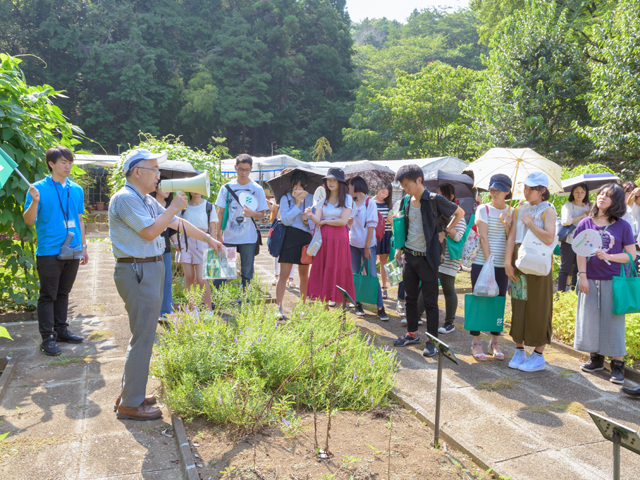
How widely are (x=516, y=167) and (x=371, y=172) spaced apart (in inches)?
195

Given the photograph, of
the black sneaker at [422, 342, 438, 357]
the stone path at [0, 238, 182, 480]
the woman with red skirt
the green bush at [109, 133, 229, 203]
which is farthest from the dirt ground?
the green bush at [109, 133, 229, 203]

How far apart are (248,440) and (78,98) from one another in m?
36.6

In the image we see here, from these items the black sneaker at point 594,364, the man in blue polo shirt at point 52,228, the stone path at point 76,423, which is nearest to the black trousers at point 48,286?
the man in blue polo shirt at point 52,228

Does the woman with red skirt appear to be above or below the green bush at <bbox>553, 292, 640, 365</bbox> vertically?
above

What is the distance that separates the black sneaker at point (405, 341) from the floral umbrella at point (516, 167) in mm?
2036

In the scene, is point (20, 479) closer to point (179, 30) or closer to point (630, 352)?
point (630, 352)

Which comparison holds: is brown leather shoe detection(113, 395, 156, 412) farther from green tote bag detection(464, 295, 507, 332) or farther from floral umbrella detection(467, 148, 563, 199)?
floral umbrella detection(467, 148, 563, 199)

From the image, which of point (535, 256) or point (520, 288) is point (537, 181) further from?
point (520, 288)

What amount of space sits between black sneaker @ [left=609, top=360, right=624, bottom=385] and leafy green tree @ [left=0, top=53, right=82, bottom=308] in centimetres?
609

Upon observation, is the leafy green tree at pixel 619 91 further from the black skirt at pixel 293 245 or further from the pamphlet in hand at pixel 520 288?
the black skirt at pixel 293 245

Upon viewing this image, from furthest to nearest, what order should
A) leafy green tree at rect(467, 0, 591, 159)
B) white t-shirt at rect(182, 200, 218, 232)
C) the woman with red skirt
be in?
leafy green tree at rect(467, 0, 591, 159) → white t-shirt at rect(182, 200, 218, 232) → the woman with red skirt

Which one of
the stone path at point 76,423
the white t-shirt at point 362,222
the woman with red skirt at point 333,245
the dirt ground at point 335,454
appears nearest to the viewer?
the dirt ground at point 335,454

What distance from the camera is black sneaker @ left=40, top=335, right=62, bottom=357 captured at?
4945 mm

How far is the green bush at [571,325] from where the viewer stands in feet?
16.5
